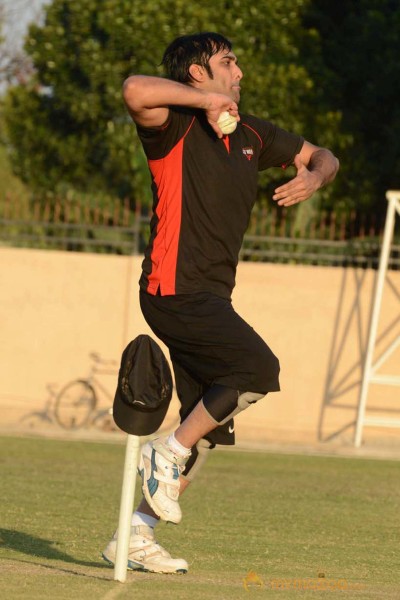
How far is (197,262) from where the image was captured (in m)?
5.53

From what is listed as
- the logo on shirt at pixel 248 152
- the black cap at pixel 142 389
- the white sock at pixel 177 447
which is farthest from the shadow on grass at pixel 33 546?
the logo on shirt at pixel 248 152

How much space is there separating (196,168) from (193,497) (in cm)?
452

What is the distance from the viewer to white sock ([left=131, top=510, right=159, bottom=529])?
5.76m

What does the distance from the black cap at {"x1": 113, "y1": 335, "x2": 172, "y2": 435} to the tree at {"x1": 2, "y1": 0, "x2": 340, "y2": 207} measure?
15.3 meters

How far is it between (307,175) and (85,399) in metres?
11.8

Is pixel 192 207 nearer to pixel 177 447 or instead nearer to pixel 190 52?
pixel 190 52

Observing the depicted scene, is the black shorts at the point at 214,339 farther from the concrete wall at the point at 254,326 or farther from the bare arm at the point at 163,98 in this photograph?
the concrete wall at the point at 254,326

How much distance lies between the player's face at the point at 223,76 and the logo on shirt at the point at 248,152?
224 mm

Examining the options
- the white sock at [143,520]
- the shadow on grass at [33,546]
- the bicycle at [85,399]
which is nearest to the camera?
the white sock at [143,520]

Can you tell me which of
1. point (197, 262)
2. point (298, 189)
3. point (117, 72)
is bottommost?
point (197, 262)

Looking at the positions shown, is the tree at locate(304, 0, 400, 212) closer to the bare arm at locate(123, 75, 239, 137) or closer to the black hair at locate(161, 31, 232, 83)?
the black hair at locate(161, 31, 232, 83)

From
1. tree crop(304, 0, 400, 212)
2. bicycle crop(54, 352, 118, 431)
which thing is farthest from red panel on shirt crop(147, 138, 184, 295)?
tree crop(304, 0, 400, 212)

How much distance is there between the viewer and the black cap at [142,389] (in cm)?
530

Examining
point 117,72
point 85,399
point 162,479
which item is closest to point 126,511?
point 162,479
